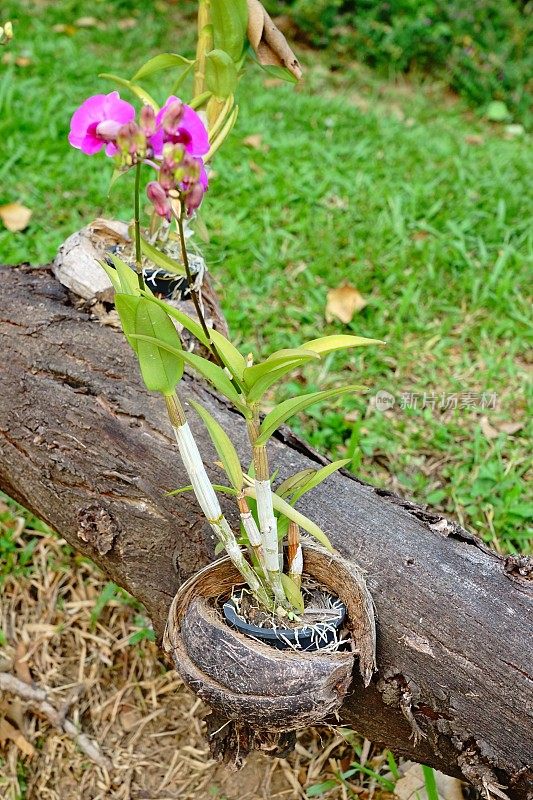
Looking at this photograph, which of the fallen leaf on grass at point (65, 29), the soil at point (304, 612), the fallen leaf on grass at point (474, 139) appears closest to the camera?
the soil at point (304, 612)

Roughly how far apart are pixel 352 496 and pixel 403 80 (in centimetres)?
321

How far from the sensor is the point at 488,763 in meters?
1.15

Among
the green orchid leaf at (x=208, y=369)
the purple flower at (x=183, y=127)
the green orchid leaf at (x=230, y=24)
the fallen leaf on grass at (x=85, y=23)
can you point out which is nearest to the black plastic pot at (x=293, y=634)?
the green orchid leaf at (x=208, y=369)

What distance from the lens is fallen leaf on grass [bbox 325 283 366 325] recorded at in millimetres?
2373

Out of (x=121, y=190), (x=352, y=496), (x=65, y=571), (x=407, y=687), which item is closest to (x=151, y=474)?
(x=352, y=496)

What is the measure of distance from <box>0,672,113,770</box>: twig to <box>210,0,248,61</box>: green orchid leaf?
1389 mm

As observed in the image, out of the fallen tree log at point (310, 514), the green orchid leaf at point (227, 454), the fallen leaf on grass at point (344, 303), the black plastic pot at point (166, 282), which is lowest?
the fallen leaf on grass at point (344, 303)

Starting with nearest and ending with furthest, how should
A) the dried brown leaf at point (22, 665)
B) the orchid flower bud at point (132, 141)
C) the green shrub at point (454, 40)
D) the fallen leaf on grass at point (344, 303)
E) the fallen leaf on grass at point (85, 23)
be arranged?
the orchid flower bud at point (132, 141) < the dried brown leaf at point (22, 665) < the fallen leaf on grass at point (344, 303) < the green shrub at point (454, 40) < the fallen leaf on grass at point (85, 23)

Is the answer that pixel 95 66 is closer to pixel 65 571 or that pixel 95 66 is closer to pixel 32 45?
pixel 32 45

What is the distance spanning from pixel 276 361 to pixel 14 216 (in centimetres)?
200

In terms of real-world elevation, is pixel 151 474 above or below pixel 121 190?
above

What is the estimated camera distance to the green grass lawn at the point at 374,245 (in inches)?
81.7

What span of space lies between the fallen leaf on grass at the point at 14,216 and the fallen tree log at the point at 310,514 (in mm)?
956

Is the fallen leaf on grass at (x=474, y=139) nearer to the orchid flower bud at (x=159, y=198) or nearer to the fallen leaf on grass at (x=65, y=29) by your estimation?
the fallen leaf on grass at (x=65, y=29)
